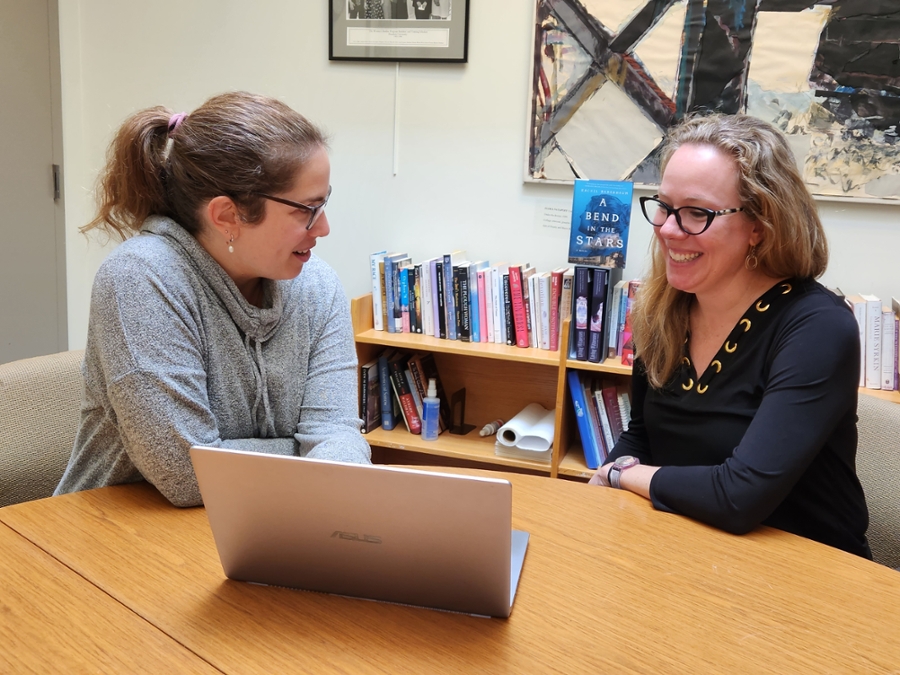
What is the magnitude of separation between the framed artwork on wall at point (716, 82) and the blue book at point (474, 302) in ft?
1.37

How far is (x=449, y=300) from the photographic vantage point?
8.27 ft

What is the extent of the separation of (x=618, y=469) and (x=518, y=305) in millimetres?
1145

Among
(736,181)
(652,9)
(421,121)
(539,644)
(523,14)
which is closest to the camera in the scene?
(539,644)

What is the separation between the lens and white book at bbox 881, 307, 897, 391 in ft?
6.88

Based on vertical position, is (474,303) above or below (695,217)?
below

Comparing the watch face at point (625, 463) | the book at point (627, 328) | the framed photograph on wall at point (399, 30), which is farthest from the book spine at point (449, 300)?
the watch face at point (625, 463)

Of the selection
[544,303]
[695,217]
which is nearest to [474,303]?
[544,303]

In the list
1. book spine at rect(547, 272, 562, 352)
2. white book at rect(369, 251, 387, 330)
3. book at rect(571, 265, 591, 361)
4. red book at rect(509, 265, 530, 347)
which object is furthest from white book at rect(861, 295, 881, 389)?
white book at rect(369, 251, 387, 330)

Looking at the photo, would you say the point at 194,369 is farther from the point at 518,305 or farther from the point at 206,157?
the point at 518,305

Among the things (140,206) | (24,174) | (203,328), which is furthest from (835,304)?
(24,174)

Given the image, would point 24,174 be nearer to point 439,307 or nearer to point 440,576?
point 439,307

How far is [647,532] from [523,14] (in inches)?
78.2

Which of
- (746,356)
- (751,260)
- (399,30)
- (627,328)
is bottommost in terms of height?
(627,328)

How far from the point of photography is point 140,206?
1367 mm
